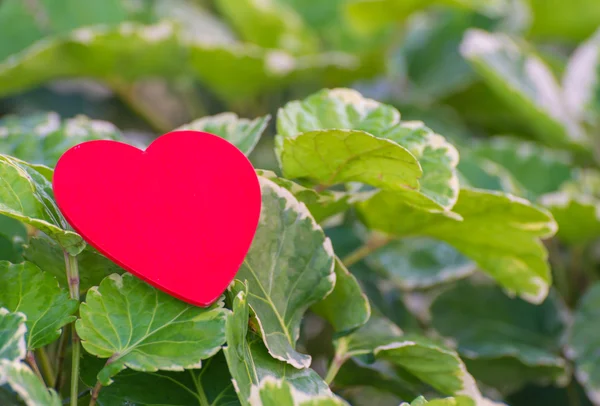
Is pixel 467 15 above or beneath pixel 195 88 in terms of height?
above

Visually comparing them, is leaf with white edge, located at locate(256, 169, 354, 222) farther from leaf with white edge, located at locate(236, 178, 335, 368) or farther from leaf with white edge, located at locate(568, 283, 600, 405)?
leaf with white edge, located at locate(568, 283, 600, 405)

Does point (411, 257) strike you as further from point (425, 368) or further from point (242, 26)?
point (242, 26)

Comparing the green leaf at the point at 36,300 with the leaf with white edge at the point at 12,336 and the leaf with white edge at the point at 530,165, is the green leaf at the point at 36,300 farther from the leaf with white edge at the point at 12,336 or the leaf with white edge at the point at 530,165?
the leaf with white edge at the point at 530,165

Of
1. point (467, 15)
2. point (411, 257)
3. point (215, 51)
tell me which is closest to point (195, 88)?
point (215, 51)

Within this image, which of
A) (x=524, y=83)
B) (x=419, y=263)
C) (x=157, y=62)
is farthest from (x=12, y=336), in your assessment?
(x=524, y=83)

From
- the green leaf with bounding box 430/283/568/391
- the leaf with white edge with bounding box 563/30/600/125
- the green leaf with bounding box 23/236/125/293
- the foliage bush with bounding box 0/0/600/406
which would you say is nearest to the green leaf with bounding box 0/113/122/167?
the foliage bush with bounding box 0/0/600/406

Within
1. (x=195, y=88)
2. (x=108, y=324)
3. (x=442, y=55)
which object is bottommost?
(x=195, y=88)

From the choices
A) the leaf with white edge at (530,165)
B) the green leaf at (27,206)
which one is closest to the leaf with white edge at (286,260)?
the green leaf at (27,206)

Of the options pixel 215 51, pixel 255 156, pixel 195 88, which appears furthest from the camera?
pixel 195 88
